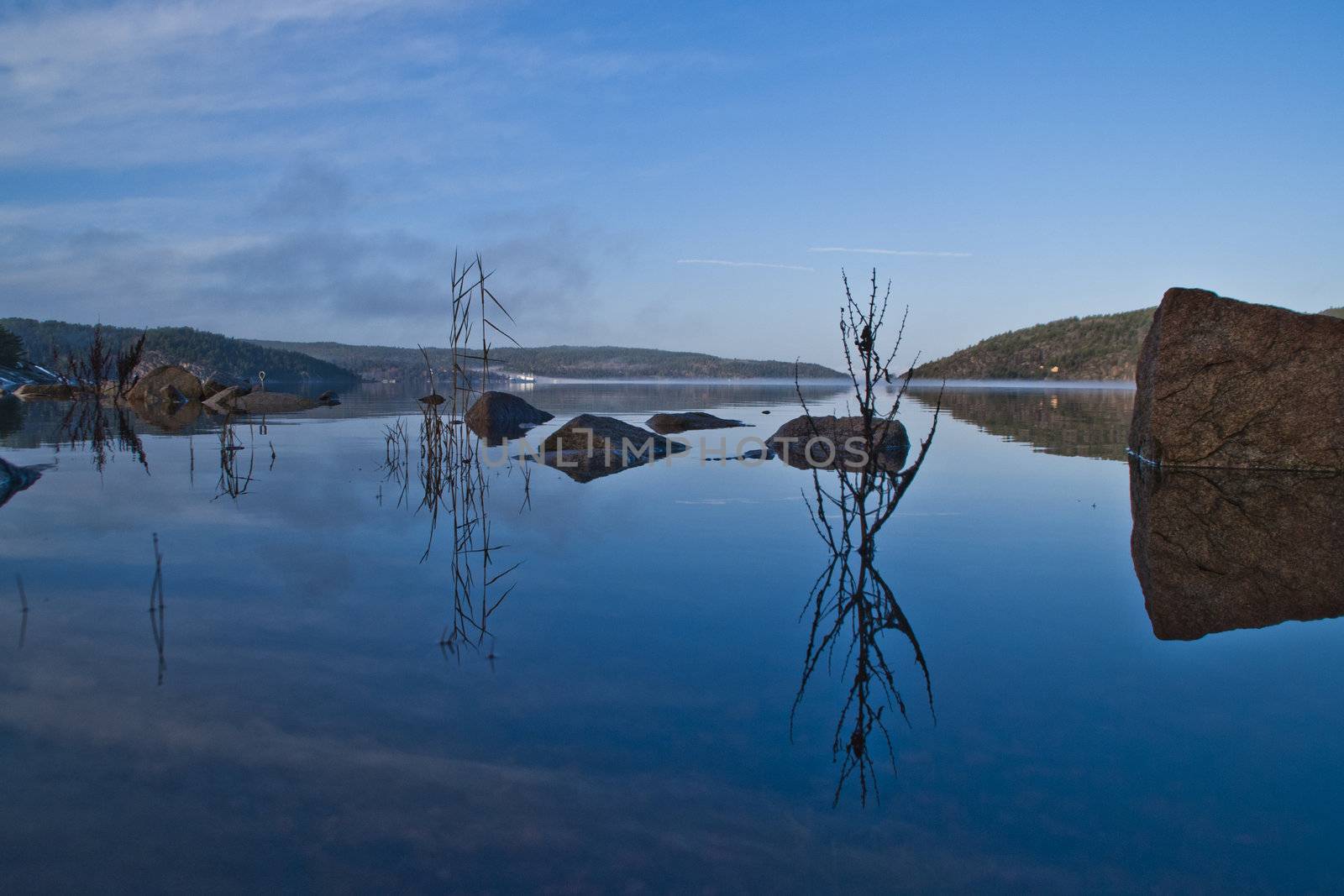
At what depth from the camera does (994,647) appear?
A: 127 inches

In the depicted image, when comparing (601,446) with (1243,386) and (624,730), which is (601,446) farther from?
(624,730)

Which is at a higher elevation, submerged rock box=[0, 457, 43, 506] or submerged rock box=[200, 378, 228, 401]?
submerged rock box=[200, 378, 228, 401]

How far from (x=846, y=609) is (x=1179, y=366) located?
23.4ft

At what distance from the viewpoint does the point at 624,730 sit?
2441 millimetres

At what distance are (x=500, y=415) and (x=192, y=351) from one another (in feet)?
167

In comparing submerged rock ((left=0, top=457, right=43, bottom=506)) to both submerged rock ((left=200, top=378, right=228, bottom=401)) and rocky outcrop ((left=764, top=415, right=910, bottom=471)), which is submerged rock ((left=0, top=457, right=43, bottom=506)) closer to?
rocky outcrop ((left=764, top=415, right=910, bottom=471))

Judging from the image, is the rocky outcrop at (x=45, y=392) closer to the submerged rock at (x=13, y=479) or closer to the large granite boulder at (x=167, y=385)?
the large granite boulder at (x=167, y=385)

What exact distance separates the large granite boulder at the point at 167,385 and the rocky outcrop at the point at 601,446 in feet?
62.8

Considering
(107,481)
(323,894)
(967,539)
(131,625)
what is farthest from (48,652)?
(107,481)

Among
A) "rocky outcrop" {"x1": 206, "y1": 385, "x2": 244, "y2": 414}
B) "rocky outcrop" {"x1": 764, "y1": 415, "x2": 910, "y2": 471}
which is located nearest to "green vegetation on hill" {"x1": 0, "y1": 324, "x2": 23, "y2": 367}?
"rocky outcrop" {"x1": 206, "y1": 385, "x2": 244, "y2": 414}

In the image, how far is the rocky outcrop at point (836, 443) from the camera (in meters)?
10.1

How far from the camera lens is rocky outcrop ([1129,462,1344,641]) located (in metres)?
3.79

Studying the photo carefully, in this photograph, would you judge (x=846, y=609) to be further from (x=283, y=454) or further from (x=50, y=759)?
(x=283, y=454)

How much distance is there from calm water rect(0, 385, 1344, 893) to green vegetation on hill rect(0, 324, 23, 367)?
33.8 m
